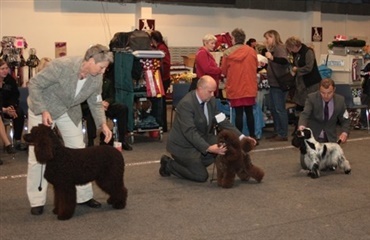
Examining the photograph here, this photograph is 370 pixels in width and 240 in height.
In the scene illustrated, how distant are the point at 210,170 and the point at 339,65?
12.8ft

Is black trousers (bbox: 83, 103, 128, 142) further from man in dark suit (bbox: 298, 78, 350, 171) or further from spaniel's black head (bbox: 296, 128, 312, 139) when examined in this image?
spaniel's black head (bbox: 296, 128, 312, 139)

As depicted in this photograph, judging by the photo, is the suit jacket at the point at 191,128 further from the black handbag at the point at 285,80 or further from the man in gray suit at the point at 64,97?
the black handbag at the point at 285,80

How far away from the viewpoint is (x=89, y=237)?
11.6ft

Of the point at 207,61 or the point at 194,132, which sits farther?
the point at 207,61

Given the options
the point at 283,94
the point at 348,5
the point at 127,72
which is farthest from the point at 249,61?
the point at 348,5

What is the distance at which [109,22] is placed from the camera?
35.9 ft

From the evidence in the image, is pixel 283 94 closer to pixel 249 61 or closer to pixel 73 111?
pixel 249 61

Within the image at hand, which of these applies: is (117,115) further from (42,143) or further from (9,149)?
(42,143)

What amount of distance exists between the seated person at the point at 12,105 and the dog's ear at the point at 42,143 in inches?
111

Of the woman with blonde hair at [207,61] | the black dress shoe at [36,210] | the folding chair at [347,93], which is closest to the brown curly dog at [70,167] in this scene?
the black dress shoe at [36,210]

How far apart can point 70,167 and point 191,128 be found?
4.58 ft

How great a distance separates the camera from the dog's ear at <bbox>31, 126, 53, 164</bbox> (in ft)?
11.9

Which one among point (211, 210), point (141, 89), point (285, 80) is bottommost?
point (211, 210)

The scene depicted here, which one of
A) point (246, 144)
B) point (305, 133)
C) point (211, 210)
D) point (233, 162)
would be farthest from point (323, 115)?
point (211, 210)
